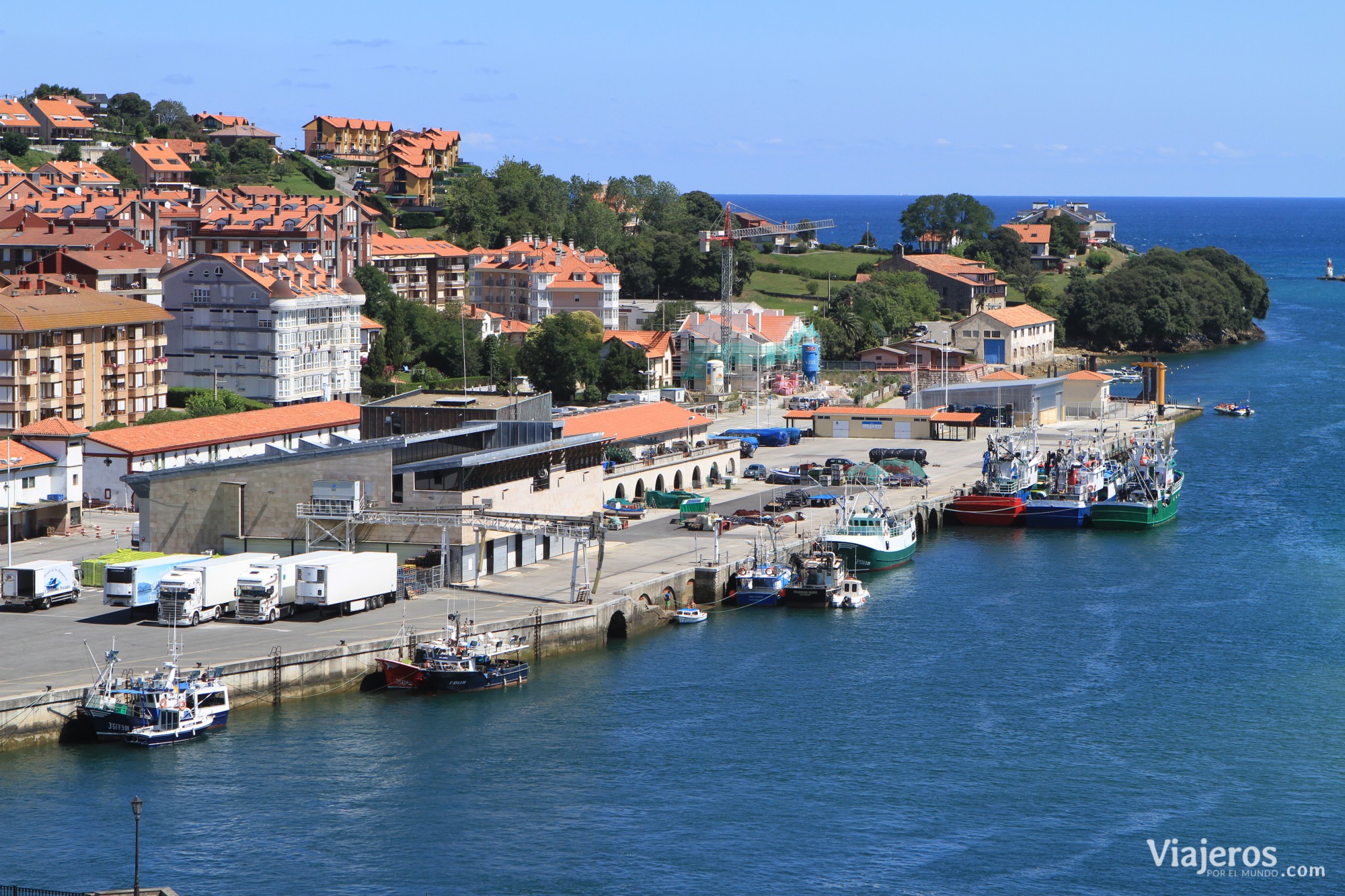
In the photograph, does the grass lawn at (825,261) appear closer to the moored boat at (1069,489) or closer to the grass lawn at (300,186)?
the grass lawn at (300,186)

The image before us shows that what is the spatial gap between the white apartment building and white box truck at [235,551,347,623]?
36.9m

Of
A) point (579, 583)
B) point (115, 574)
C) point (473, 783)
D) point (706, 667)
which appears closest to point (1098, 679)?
point (706, 667)

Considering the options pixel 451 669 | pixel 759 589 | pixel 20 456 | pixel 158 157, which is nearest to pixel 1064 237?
pixel 158 157

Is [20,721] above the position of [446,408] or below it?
below

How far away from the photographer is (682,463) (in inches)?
2611

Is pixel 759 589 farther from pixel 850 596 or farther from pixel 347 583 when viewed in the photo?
pixel 347 583

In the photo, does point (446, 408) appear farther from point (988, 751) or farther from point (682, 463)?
point (988, 751)

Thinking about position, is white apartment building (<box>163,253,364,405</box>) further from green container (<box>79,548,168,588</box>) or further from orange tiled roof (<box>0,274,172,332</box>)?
green container (<box>79,548,168,588</box>)

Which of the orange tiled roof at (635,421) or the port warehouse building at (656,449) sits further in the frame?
the orange tiled roof at (635,421)

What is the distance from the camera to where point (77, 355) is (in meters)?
67.9

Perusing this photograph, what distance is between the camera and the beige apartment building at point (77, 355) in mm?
65375

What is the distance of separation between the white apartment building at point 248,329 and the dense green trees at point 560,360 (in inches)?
482

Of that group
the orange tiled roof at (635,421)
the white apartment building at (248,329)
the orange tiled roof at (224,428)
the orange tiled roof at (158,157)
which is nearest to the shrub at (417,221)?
the orange tiled roof at (158,157)

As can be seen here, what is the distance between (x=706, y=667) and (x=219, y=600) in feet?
38.9
